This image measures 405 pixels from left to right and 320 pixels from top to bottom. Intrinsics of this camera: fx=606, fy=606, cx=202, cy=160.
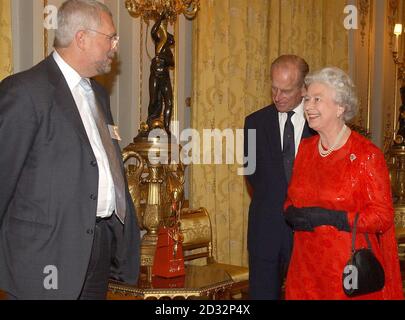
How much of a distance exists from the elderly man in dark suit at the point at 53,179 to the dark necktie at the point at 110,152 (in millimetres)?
31

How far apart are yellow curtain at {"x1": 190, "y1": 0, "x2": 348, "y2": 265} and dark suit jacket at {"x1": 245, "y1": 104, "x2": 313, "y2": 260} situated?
5.52ft

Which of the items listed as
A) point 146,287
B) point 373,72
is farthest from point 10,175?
point 373,72

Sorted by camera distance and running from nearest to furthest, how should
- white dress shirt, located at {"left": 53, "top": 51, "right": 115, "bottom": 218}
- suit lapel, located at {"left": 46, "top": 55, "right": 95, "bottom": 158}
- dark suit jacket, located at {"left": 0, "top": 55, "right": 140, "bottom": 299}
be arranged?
dark suit jacket, located at {"left": 0, "top": 55, "right": 140, "bottom": 299} → suit lapel, located at {"left": 46, "top": 55, "right": 95, "bottom": 158} → white dress shirt, located at {"left": 53, "top": 51, "right": 115, "bottom": 218}

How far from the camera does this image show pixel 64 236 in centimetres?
222

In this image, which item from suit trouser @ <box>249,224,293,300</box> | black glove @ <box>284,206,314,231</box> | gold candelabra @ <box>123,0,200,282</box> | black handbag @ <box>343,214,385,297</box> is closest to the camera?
black handbag @ <box>343,214,385,297</box>

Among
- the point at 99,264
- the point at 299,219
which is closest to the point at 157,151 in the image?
the point at 299,219

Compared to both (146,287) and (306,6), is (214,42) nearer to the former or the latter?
(306,6)

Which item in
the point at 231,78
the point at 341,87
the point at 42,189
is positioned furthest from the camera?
the point at 231,78

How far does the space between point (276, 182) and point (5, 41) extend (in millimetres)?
1760

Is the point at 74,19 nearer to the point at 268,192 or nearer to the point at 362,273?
the point at 268,192

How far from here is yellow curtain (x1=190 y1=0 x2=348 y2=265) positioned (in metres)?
5.08

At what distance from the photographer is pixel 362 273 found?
2.51 metres

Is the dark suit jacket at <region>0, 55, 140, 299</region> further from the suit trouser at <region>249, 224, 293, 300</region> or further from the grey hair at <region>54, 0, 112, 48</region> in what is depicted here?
the suit trouser at <region>249, 224, 293, 300</region>

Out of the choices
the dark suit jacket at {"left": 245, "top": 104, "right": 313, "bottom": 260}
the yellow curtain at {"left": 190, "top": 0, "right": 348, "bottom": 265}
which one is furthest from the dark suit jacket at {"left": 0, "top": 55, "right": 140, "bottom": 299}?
the yellow curtain at {"left": 190, "top": 0, "right": 348, "bottom": 265}
